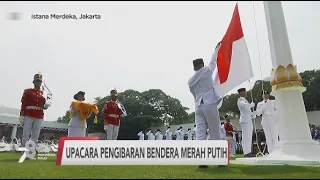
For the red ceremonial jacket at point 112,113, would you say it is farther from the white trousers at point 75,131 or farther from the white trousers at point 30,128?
the white trousers at point 30,128

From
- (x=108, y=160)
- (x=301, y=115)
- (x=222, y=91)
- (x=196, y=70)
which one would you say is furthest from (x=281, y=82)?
(x=108, y=160)

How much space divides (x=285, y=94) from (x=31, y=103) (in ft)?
22.9

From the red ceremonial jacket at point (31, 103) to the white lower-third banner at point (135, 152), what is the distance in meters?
4.65

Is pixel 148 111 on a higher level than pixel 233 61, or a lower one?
higher

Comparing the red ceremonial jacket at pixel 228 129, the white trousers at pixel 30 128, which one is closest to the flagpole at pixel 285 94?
the white trousers at pixel 30 128

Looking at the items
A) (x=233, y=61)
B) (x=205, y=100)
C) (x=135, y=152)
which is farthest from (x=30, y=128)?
(x=233, y=61)

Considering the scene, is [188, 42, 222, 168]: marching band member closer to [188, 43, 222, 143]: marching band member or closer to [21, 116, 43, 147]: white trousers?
[188, 43, 222, 143]: marching band member

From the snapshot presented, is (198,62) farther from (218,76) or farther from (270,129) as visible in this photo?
(270,129)

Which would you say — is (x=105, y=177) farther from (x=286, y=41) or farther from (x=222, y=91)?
(x=286, y=41)

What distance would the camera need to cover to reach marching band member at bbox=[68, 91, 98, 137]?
33.8ft

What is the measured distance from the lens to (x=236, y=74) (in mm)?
8242

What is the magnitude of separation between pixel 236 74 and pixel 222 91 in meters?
0.75

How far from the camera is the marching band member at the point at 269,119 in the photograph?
11.7 m

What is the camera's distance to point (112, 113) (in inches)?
513
